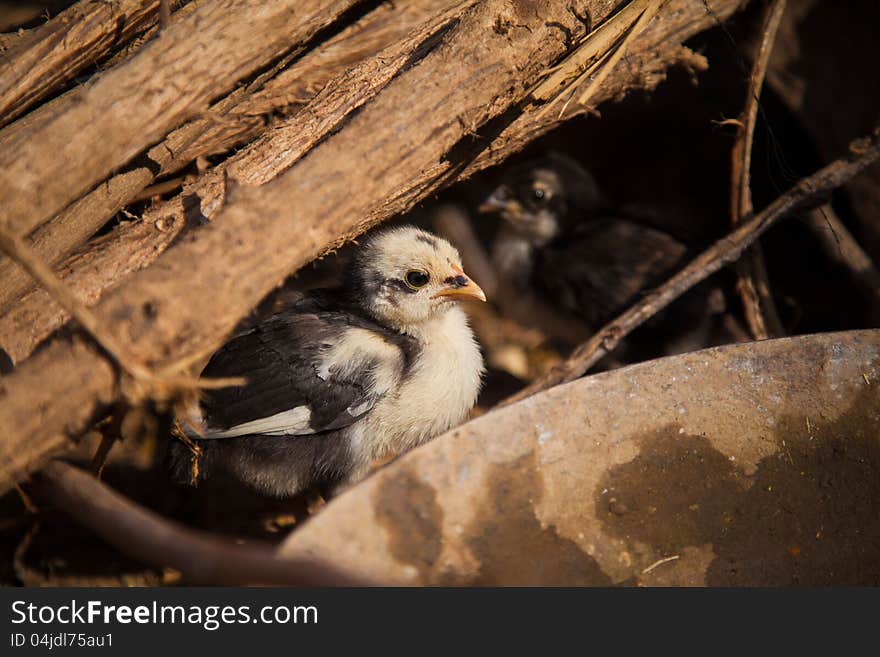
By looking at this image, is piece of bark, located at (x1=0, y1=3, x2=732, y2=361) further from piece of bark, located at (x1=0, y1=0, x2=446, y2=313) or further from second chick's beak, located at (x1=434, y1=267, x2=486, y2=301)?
second chick's beak, located at (x1=434, y1=267, x2=486, y2=301)

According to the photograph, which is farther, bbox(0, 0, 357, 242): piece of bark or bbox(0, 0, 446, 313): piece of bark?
bbox(0, 0, 446, 313): piece of bark

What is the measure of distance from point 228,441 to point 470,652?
3.89ft

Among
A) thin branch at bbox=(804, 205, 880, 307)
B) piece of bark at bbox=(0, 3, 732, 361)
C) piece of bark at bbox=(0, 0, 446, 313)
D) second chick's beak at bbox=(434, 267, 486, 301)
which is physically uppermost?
piece of bark at bbox=(0, 0, 446, 313)

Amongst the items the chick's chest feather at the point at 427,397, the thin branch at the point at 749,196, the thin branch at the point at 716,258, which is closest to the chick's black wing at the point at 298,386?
the chick's chest feather at the point at 427,397

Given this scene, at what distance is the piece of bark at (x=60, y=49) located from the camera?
2301mm

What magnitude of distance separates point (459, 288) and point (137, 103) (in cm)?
118

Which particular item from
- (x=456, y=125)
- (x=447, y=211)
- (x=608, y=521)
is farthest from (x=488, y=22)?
(x=447, y=211)

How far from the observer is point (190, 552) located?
1.55 metres

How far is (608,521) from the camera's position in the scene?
2.26 m

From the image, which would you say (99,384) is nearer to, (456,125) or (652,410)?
(456,125)

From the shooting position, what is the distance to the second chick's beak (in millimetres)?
2725

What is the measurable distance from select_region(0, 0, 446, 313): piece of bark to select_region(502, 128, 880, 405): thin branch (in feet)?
4.10

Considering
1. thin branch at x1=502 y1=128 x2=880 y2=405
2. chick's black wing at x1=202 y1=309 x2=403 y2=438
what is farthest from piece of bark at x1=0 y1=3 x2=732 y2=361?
thin branch at x1=502 y1=128 x2=880 y2=405

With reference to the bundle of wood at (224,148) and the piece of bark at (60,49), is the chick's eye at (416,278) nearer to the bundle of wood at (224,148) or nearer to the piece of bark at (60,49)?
the bundle of wood at (224,148)
